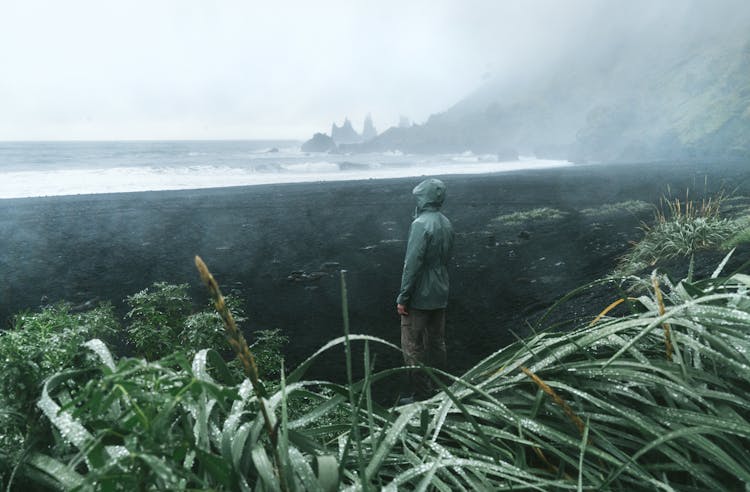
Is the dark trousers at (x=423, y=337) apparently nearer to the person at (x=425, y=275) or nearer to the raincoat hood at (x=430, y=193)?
the person at (x=425, y=275)

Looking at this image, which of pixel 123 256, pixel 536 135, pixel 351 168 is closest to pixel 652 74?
pixel 536 135

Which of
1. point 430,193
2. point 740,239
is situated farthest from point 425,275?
point 740,239

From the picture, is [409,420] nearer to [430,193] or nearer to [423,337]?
[430,193]

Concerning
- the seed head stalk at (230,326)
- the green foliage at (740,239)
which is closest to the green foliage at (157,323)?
the seed head stalk at (230,326)

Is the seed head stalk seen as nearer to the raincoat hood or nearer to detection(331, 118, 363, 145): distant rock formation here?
the raincoat hood

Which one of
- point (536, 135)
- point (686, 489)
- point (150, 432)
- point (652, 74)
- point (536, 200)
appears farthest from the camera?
point (536, 135)

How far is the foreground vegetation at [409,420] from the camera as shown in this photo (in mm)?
720

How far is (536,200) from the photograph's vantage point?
28.5 m

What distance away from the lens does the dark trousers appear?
6059 mm

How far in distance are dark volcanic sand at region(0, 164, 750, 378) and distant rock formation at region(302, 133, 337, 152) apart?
293 ft

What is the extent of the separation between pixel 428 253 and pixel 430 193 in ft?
2.16

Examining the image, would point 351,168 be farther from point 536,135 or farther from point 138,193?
point 536,135

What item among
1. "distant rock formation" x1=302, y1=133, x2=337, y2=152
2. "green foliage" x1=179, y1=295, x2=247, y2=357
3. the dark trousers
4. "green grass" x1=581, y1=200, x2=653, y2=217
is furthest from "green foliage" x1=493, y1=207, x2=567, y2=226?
"distant rock formation" x1=302, y1=133, x2=337, y2=152

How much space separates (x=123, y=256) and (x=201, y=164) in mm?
50251
